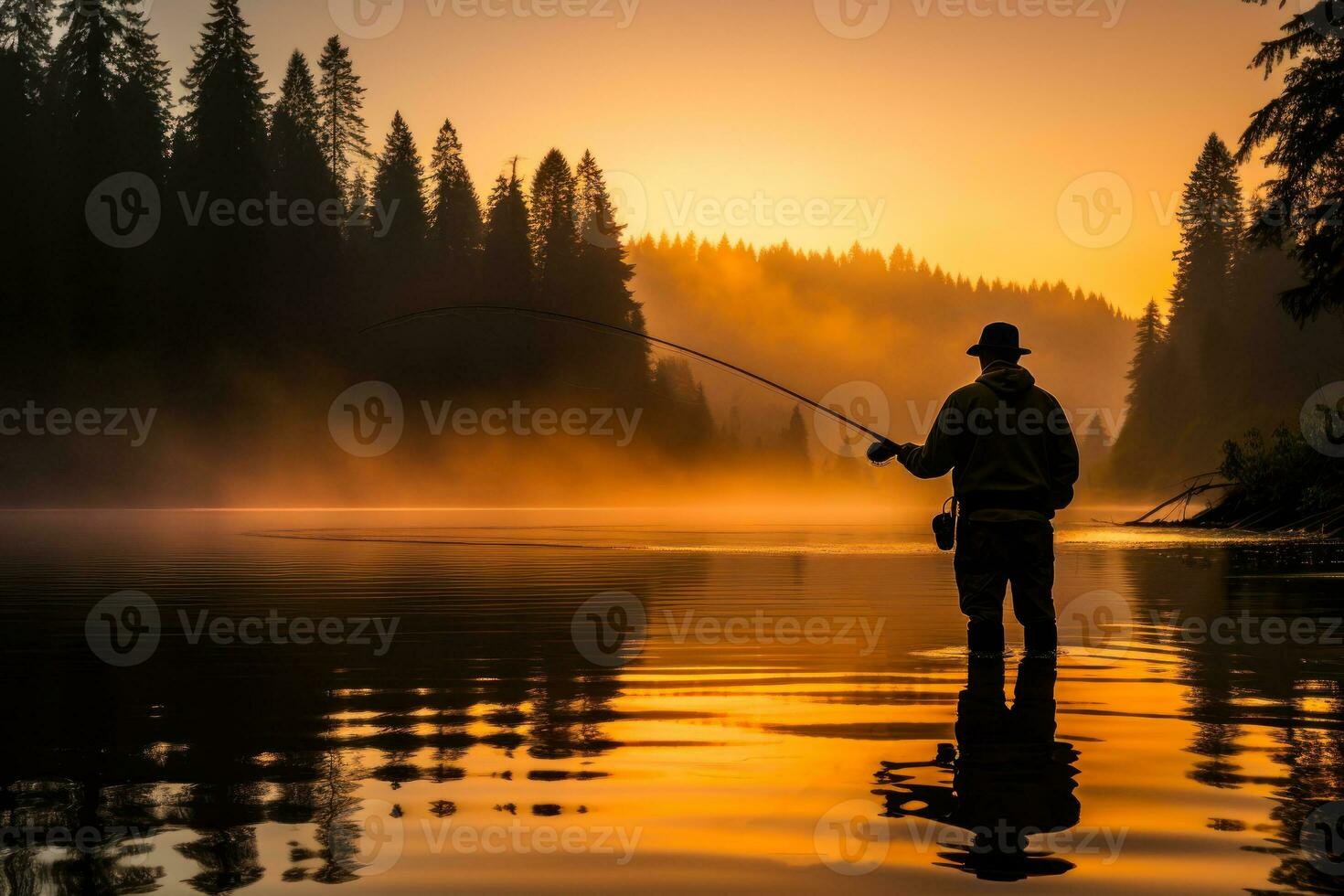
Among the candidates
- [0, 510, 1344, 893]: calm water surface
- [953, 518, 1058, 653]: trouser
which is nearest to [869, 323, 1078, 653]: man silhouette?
[953, 518, 1058, 653]: trouser

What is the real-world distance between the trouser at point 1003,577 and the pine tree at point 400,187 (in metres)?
A: 81.1

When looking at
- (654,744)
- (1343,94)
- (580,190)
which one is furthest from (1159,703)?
(580,190)

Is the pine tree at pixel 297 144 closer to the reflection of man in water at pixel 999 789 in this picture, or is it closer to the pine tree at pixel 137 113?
the pine tree at pixel 137 113

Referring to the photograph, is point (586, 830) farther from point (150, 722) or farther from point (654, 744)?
point (150, 722)

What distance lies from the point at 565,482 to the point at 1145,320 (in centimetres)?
4764

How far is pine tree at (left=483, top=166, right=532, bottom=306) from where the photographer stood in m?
89.7

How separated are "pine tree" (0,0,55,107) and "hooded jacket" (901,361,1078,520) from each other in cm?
7392

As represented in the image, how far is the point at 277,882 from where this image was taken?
3.96m

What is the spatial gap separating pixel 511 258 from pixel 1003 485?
272ft

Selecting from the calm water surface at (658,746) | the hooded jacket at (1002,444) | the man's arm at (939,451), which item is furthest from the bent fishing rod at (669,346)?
the calm water surface at (658,746)

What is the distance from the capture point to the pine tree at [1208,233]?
8956 cm

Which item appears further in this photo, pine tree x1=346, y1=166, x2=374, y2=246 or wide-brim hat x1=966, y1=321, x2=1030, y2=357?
pine tree x1=346, y1=166, x2=374, y2=246

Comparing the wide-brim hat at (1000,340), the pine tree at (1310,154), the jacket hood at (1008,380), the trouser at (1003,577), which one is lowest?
the trouser at (1003,577)

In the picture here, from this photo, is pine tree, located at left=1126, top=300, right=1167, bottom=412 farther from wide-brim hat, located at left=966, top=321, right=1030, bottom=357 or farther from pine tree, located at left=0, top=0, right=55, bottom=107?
wide-brim hat, located at left=966, top=321, right=1030, bottom=357
